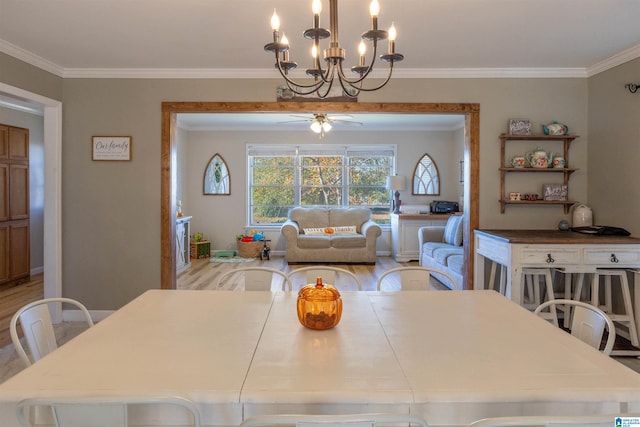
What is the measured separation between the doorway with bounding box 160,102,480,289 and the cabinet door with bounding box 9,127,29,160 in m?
2.97

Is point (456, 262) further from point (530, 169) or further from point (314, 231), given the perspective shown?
point (314, 231)

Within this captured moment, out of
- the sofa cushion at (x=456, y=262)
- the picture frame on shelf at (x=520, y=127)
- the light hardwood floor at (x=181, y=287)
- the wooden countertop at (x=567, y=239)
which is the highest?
the picture frame on shelf at (x=520, y=127)

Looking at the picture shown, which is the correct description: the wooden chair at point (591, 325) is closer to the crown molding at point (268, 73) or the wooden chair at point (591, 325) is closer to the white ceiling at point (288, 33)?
the white ceiling at point (288, 33)

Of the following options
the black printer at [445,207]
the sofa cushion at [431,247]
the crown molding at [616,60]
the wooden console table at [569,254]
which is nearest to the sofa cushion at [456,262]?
the sofa cushion at [431,247]

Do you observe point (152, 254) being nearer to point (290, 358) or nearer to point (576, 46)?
point (290, 358)

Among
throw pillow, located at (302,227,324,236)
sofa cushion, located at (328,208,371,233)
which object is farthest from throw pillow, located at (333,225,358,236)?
throw pillow, located at (302,227,324,236)

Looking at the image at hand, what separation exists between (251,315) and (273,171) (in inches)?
257

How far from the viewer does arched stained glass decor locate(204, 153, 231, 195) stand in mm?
8055

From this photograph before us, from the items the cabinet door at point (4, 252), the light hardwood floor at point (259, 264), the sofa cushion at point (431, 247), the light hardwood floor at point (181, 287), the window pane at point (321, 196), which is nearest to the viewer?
the light hardwood floor at point (181, 287)

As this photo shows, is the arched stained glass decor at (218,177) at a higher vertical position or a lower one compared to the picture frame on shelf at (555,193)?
higher

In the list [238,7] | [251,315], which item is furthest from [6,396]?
[238,7]

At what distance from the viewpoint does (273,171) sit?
8.21 metres

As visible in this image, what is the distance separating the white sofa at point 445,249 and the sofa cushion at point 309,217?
1983mm

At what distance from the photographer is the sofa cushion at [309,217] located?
7.68m
